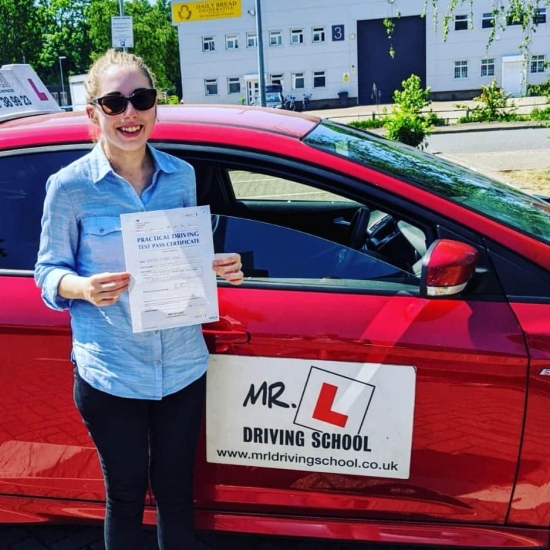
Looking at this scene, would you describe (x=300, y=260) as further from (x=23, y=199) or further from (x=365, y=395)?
(x=23, y=199)

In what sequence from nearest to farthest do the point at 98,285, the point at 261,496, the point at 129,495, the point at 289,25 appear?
the point at 98,285 < the point at 129,495 < the point at 261,496 < the point at 289,25

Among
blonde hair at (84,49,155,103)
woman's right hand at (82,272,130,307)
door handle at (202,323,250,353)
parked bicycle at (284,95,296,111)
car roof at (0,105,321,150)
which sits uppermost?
parked bicycle at (284,95,296,111)

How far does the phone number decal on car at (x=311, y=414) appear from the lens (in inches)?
79.2

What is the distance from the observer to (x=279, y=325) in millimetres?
2035

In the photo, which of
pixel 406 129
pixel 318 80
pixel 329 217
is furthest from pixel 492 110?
pixel 318 80

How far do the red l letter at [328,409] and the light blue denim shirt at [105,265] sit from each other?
1.37ft

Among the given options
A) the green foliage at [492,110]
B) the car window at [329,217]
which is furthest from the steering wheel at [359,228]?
the green foliage at [492,110]

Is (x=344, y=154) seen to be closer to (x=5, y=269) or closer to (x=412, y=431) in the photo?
(x=412, y=431)

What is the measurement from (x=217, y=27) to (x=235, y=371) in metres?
48.8

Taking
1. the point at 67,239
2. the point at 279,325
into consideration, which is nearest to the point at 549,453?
the point at 279,325

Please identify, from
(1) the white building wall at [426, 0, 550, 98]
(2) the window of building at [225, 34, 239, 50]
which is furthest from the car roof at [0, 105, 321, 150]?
(2) the window of building at [225, 34, 239, 50]

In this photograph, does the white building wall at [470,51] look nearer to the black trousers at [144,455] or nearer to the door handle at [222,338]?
the door handle at [222,338]

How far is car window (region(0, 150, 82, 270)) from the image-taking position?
226 cm

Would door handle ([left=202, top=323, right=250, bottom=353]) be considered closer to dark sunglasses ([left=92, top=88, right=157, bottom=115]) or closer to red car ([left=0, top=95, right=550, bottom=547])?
red car ([left=0, top=95, right=550, bottom=547])
